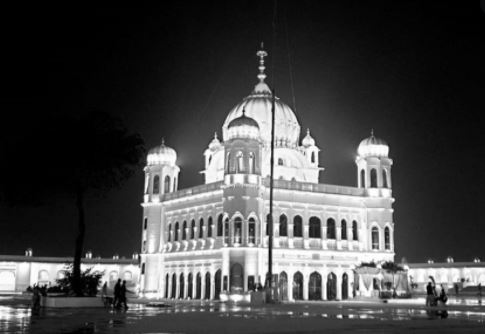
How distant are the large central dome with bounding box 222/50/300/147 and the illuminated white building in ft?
0.32

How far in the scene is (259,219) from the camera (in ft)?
158

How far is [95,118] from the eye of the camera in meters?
33.6

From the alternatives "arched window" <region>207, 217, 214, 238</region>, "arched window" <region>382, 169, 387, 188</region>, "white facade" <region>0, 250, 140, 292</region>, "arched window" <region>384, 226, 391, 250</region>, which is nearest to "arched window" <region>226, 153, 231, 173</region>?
"arched window" <region>207, 217, 214, 238</region>

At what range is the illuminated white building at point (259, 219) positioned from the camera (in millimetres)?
47906

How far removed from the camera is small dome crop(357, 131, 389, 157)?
5516 centimetres

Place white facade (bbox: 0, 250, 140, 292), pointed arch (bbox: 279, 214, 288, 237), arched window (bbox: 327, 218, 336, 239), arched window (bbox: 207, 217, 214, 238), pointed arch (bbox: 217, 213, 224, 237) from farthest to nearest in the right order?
1. white facade (bbox: 0, 250, 140, 292)
2. arched window (bbox: 327, 218, 336, 239)
3. arched window (bbox: 207, 217, 214, 238)
4. pointed arch (bbox: 279, 214, 288, 237)
5. pointed arch (bbox: 217, 213, 224, 237)

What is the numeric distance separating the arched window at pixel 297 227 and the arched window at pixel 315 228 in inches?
39.9

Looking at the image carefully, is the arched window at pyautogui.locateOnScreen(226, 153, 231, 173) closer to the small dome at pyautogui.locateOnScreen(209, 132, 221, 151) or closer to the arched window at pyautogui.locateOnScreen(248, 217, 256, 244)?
the arched window at pyautogui.locateOnScreen(248, 217, 256, 244)

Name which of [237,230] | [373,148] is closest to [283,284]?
[237,230]

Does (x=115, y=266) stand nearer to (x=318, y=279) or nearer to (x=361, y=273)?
(x=318, y=279)

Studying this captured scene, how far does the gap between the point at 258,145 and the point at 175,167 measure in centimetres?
1254

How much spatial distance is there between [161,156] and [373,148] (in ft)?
63.8

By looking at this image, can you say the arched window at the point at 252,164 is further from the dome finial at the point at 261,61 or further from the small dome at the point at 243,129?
the dome finial at the point at 261,61

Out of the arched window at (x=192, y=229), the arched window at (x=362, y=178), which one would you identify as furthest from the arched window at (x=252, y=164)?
the arched window at (x=362, y=178)
